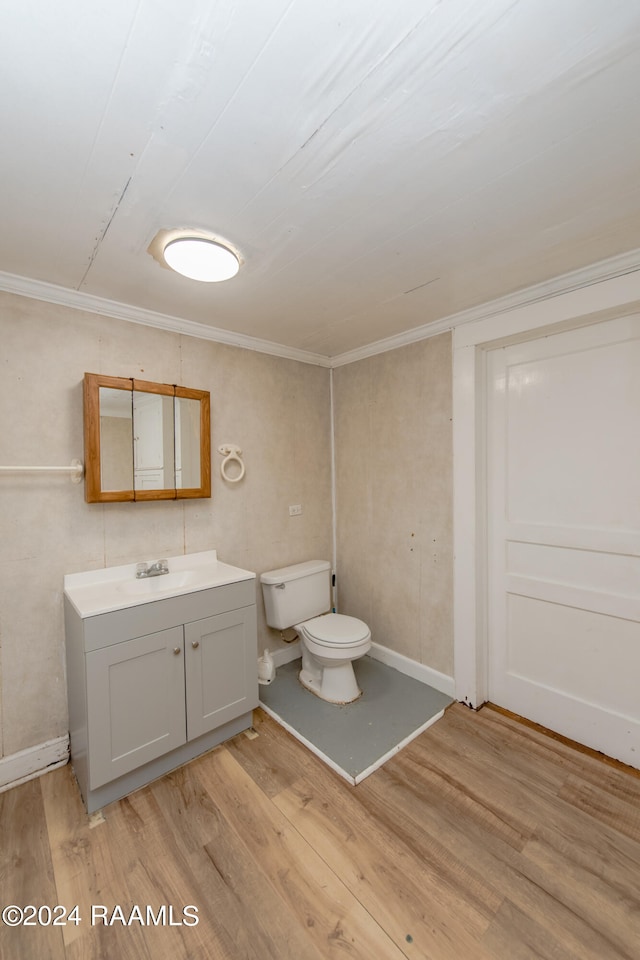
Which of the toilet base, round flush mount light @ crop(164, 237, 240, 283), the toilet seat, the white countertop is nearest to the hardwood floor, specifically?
the toilet base

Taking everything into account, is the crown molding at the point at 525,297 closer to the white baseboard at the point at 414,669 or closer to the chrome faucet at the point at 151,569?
the chrome faucet at the point at 151,569

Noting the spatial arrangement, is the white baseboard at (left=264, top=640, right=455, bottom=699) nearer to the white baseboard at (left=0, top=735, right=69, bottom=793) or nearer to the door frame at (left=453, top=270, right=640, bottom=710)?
the door frame at (left=453, top=270, right=640, bottom=710)

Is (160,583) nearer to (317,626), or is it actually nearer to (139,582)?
(139,582)

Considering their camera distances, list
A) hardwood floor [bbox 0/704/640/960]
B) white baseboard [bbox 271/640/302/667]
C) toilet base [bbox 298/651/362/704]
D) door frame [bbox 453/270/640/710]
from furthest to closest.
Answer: white baseboard [bbox 271/640/302/667]
toilet base [bbox 298/651/362/704]
door frame [bbox 453/270/640/710]
hardwood floor [bbox 0/704/640/960]

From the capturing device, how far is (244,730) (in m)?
2.06

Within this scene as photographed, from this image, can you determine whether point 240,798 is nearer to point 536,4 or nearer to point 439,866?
point 439,866

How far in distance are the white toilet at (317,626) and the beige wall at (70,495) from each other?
0.63 feet

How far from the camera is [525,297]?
6.37 ft

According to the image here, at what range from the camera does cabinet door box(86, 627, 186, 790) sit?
5.15ft

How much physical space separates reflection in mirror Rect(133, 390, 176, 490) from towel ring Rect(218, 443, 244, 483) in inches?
12.8

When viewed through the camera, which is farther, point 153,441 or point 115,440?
point 153,441

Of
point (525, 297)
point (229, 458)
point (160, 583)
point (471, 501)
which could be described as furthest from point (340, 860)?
point (525, 297)

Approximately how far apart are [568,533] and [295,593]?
1.61 meters

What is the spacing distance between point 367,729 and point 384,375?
2.12 metres
